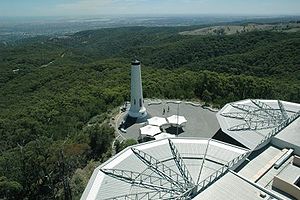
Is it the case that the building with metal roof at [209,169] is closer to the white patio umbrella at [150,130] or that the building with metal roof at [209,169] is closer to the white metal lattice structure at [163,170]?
the white metal lattice structure at [163,170]

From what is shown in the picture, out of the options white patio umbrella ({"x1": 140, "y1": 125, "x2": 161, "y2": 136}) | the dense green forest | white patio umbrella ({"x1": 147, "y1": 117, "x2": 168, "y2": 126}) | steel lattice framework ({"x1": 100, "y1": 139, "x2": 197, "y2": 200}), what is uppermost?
steel lattice framework ({"x1": 100, "y1": 139, "x2": 197, "y2": 200})

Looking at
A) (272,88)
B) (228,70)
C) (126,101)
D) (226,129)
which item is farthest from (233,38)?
(226,129)

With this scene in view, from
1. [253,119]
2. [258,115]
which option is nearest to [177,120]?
[253,119]

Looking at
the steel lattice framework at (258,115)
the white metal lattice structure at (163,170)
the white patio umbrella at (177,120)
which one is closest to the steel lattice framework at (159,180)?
the white metal lattice structure at (163,170)

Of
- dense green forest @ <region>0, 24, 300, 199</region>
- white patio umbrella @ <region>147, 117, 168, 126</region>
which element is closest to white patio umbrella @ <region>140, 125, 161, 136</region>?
white patio umbrella @ <region>147, 117, 168, 126</region>

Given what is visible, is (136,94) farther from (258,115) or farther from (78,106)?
(78,106)

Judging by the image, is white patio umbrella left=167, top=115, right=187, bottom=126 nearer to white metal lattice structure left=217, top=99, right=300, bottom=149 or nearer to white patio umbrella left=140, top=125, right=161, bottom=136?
white patio umbrella left=140, top=125, right=161, bottom=136

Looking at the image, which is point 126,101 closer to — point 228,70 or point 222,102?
point 222,102
